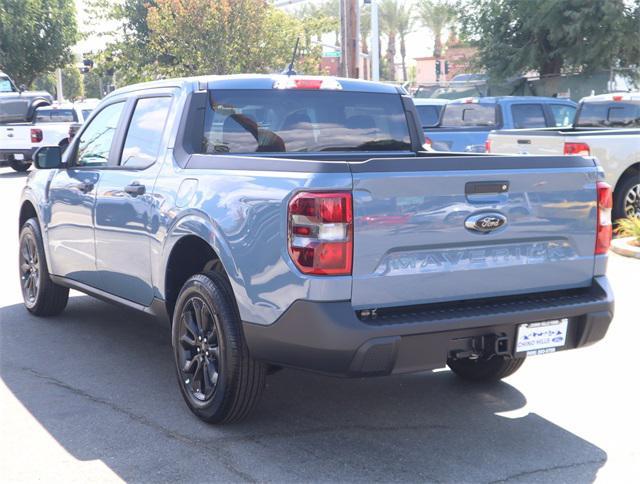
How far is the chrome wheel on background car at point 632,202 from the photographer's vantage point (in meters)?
12.3

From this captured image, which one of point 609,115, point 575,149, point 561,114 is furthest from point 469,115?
point 575,149

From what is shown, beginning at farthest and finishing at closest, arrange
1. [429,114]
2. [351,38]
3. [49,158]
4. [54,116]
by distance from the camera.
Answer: [54,116] → [351,38] → [429,114] → [49,158]

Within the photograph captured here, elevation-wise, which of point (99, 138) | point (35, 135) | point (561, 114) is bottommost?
point (35, 135)

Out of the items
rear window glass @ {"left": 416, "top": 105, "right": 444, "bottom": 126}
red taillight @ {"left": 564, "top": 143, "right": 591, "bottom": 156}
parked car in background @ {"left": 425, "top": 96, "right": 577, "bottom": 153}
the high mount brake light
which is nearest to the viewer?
the high mount brake light

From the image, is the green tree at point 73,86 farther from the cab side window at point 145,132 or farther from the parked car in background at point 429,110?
the cab side window at point 145,132

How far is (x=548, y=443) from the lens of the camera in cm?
487

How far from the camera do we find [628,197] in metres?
12.4

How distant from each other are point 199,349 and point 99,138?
239cm

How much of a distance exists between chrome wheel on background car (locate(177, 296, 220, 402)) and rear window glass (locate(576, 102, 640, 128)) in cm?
991

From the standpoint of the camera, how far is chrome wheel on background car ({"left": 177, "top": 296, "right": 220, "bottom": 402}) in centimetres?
507

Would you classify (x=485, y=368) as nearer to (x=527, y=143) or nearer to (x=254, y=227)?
(x=254, y=227)

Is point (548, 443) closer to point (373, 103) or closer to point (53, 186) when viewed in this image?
point (373, 103)

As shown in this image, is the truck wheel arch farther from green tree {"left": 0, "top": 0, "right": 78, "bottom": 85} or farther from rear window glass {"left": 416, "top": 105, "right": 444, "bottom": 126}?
green tree {"left": 0, "top": 0, "right": 78, "bottom": 85}

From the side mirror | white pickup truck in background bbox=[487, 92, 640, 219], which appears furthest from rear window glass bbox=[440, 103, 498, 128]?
the side mirror
